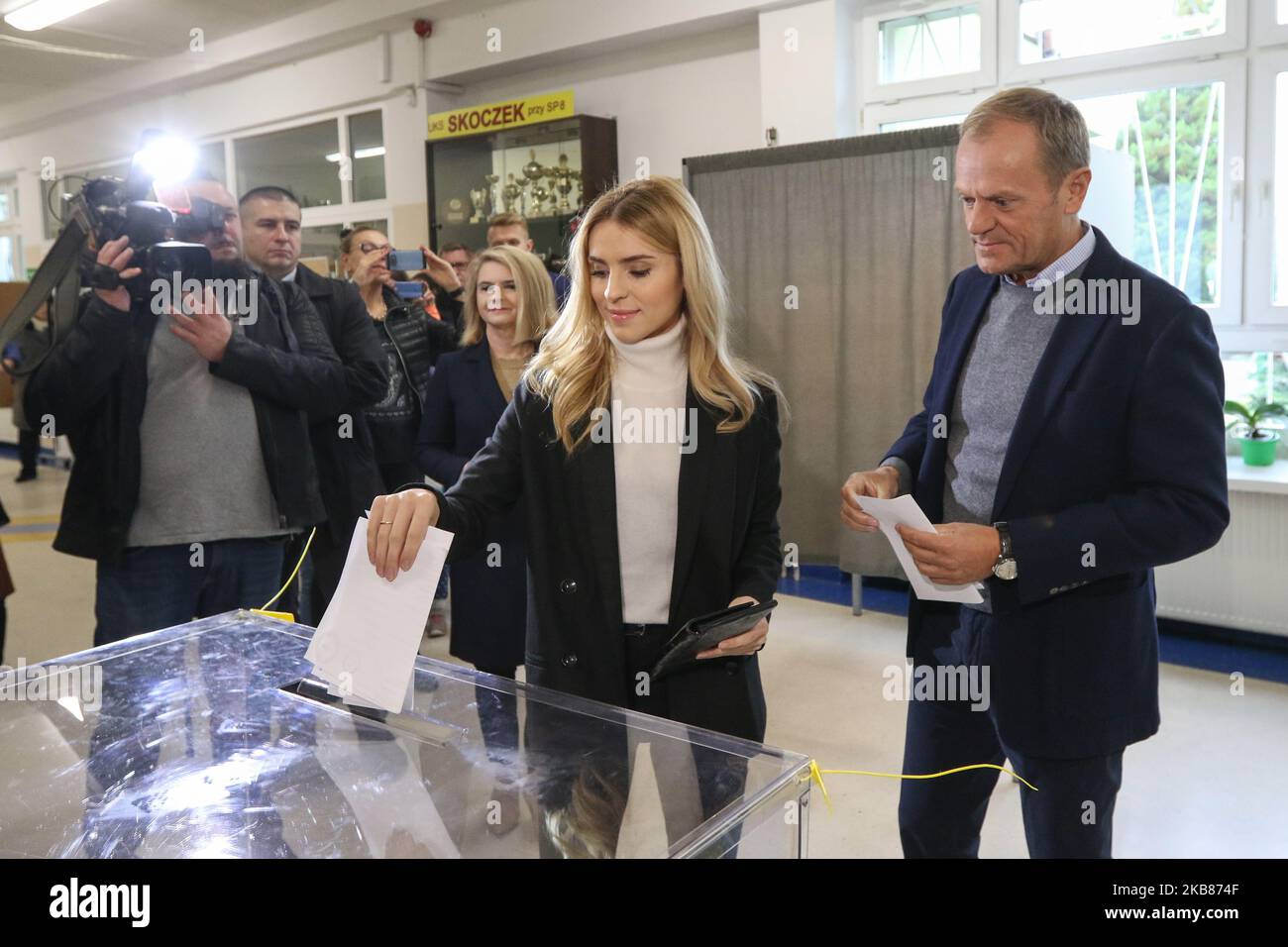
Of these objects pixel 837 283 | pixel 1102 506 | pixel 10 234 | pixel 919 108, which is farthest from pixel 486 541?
pixel 10 234

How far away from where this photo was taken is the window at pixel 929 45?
4.95 metres

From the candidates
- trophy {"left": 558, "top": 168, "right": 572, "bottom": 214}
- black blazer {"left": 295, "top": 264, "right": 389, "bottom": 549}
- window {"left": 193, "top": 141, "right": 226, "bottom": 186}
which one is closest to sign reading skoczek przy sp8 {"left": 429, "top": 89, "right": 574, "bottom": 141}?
trophy {"left": 558, "top": 168, "right": 572, "bottom": 214}

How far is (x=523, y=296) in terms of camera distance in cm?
302

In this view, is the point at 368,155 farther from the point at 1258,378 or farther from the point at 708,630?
the point at 708,630

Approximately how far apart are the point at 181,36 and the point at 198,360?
6.48 m

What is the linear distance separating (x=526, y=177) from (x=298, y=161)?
2.76 metres

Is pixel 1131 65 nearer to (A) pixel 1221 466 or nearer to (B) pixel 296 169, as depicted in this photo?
(A) pixel 1221 466

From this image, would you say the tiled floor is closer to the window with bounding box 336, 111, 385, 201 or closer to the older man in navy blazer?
the older man in navy blazer

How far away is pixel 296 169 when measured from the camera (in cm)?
818

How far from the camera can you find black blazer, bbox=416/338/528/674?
9.09 feet

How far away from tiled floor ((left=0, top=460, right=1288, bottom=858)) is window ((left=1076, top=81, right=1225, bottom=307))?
66.7 inches

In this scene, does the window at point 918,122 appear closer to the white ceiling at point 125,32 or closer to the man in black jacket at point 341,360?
the man in black jacket at point 341,360

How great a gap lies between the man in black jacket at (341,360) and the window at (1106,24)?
337 cm

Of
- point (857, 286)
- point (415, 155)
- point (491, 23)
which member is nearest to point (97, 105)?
point (415, 155)
